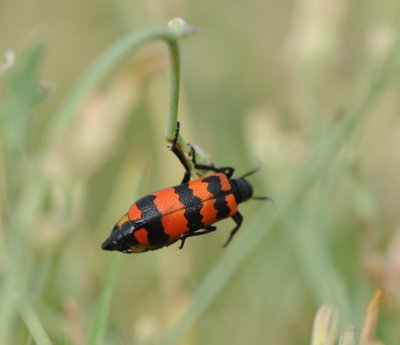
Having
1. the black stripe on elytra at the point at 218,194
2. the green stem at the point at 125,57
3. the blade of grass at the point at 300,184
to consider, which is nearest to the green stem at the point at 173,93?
the green stem at the point at 125,57

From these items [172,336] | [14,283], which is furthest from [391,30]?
[14,283]

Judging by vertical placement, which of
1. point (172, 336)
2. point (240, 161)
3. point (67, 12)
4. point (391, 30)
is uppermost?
point (67, 12)

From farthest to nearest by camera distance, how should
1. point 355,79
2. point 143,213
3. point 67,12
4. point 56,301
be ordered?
point 67,12 < point 355,79 < point 56,301 < point 143,213

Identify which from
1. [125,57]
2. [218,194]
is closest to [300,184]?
[218,194]

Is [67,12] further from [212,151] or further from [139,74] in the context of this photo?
[139,74]

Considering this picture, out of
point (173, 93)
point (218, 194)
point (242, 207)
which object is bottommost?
point (242, 207)

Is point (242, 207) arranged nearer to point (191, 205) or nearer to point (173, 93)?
point (191, 205)

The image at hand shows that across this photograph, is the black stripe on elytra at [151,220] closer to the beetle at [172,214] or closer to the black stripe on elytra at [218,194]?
the beetle at [172,214]
